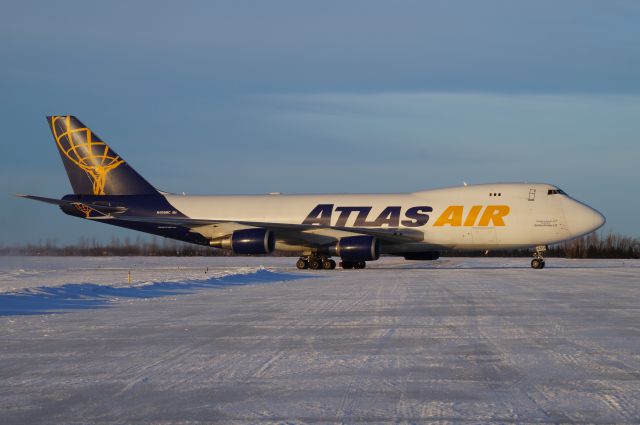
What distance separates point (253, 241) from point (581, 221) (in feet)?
43.9

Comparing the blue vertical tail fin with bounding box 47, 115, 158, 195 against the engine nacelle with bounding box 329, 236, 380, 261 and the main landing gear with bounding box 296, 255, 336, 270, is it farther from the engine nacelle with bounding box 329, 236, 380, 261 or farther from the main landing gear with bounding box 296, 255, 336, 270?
the engine nacelle with bounding box 329, 236, 380, 261

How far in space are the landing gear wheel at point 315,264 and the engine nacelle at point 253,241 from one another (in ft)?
7.05

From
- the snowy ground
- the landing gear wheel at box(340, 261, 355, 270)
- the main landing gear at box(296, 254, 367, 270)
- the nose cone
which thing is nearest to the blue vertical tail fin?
the main landing gear at box(296, 254, 367, 270)

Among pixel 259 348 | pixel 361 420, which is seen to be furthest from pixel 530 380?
pixel 259 348

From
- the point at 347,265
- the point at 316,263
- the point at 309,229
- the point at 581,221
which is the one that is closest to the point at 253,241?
the point at 309,229

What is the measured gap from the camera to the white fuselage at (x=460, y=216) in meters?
33.9

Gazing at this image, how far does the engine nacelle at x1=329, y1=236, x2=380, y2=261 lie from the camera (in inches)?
1323

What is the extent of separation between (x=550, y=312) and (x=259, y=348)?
6.56m

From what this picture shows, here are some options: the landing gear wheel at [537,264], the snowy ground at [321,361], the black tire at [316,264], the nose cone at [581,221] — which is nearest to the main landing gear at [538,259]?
the landing gear wheel at [537,264]

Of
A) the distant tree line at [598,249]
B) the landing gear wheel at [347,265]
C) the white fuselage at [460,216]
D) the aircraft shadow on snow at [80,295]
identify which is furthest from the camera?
the distant tree line at [598,249]

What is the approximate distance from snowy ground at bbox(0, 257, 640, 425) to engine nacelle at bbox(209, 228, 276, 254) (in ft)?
58.1

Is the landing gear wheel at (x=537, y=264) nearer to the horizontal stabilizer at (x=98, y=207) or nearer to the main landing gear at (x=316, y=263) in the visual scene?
the main landing gear at (x=316, y=263)

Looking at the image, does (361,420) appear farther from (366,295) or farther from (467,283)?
(467,283)

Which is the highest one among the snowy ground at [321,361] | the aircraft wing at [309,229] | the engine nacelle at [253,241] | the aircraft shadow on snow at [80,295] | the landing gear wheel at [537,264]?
the aircraft wing at [309,229]
